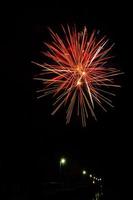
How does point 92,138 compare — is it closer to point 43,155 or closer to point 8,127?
point 43,155

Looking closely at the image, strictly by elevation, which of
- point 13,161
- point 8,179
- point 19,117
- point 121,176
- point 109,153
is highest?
point 109,153

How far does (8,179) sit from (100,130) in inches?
1536

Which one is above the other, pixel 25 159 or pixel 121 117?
pixel 121 117

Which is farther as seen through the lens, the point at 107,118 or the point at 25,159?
Answer: the point at 107,118

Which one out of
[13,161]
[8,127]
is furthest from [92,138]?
[13,161]

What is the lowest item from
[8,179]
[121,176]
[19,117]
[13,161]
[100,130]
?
[8,179]

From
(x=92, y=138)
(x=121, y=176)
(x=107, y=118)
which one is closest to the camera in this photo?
(x=121, y=176)

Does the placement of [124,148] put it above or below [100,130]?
below

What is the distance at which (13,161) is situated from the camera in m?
26.5

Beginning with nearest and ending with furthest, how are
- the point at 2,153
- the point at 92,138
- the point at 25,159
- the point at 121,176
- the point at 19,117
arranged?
1. the point at 2,153
2. the point at 25,159
3. the point at 19,117
4. the point at 121,176
5. the point at 92,138

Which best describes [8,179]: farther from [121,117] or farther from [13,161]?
[121,117]

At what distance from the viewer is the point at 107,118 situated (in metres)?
56.2

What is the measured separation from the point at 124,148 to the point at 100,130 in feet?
32.0

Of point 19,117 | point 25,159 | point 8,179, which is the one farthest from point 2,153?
point 19,117
